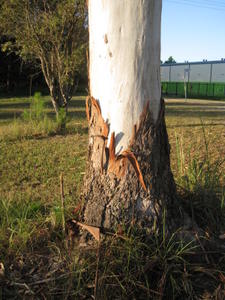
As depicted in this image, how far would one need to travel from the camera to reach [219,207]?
2.74 metres

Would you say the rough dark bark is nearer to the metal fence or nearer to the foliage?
the foliage

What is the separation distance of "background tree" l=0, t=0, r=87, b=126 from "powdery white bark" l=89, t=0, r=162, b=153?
5948mm

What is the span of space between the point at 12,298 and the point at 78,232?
61cm

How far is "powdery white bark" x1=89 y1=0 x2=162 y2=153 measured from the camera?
208 centimetres

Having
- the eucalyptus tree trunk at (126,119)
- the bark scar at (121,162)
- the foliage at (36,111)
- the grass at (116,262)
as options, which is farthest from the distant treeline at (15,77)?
→ the bark scar at (121,162)

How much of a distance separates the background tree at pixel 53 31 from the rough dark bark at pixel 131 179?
6131mm

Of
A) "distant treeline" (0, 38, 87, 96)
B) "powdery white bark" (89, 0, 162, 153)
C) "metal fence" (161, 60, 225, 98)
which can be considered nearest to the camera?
"powdery white bark" (89, 0, 162, 153)

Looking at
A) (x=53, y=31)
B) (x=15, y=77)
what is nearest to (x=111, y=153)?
(x=53, y=31)

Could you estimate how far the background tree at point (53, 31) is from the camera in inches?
308

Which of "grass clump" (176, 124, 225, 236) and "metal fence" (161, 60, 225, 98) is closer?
"grass clump" (176, 124, 225, 236)

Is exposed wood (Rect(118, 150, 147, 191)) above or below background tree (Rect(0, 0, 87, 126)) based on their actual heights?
below

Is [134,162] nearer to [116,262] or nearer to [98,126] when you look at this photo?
[98,126]

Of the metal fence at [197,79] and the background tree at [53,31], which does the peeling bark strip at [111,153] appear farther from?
the metal fence at [197,79]

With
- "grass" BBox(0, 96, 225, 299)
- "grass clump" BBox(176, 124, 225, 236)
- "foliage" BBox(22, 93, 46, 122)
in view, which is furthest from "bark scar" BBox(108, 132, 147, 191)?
"foliage" BBox(22, 93, 46, 122)
